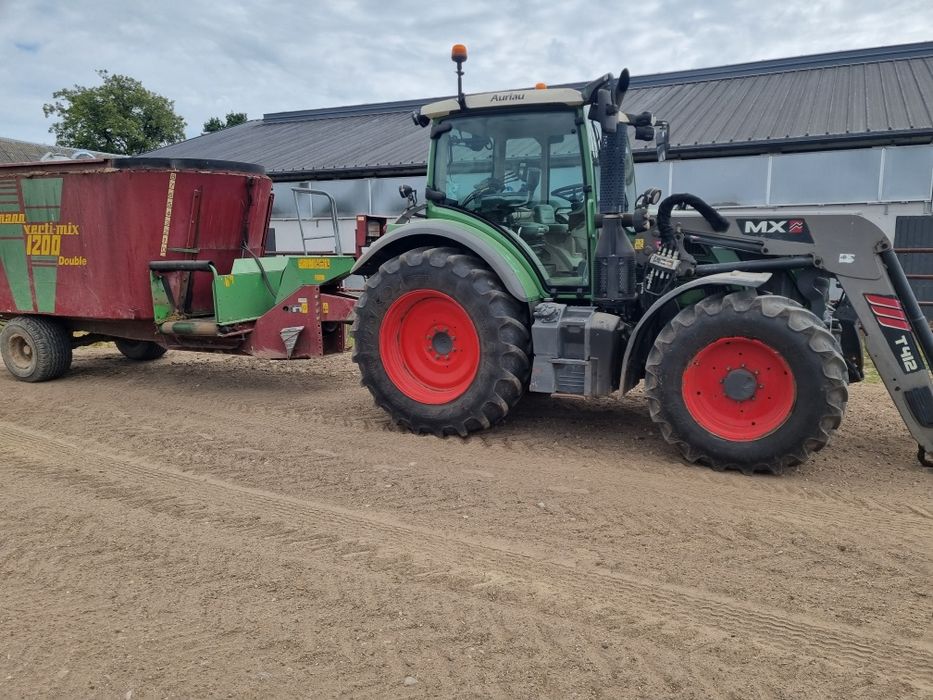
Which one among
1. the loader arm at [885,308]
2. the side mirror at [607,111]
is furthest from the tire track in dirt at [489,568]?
the side mirror at [607,111]

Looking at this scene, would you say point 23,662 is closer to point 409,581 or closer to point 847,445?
point 409,581

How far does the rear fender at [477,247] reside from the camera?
4891 millimetres

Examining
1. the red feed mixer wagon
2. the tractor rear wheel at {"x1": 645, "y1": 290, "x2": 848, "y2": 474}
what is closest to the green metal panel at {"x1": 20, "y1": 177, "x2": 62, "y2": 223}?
the red feed mixer wagon

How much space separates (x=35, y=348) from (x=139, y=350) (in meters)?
1.26

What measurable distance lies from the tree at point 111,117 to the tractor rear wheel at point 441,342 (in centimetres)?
3049

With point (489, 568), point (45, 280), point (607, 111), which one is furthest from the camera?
point (45, 280)

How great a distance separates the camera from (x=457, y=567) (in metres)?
3.17

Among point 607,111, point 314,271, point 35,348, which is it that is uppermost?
point 607,111

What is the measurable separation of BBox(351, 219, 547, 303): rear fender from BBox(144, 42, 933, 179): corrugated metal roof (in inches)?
206

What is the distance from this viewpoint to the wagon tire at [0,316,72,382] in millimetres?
7387

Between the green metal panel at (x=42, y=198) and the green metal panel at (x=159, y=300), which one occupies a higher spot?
the green metal panel at (x=42, y=198)

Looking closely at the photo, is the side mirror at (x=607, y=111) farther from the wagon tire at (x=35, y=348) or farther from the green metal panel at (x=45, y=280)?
the wagon tire at (x=35, y=348)

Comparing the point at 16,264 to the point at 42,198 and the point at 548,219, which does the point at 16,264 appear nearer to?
the point at 42,198

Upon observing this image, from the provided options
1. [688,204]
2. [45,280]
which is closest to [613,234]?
[688,204]
